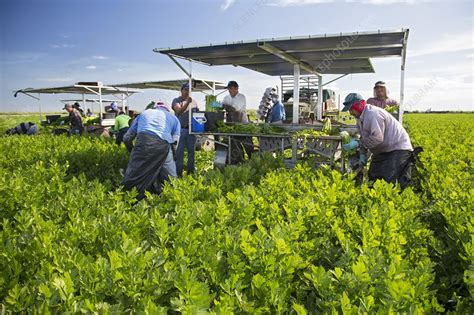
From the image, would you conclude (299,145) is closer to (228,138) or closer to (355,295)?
(228,138)

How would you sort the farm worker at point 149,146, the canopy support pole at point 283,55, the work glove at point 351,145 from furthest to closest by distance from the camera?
the canopy support pole at point 283,55
the work glove at point 351,145
the farm worker at point 149,146

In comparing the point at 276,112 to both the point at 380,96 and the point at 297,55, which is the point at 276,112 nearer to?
the point at 297,55

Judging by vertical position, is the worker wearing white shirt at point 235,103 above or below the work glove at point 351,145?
above

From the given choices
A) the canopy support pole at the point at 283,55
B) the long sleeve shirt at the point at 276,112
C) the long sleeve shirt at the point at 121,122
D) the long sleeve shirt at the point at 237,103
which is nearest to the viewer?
the canopy support pole at the point at 283,55

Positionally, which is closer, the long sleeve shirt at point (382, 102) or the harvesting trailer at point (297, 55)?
the harvesting trailer at point (297, 55)

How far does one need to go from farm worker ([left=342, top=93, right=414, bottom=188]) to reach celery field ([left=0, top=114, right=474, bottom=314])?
1.34 meters

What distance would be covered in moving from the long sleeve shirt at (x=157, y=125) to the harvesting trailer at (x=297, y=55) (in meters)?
1.67

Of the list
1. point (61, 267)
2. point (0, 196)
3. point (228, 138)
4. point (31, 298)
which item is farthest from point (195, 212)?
point (228, 138)

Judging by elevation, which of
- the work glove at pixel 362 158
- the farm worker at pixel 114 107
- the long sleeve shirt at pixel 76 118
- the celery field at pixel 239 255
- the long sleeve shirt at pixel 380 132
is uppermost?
the farm worker at pixel 114 107

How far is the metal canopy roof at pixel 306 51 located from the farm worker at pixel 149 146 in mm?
2464

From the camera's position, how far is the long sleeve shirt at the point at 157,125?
231 inches

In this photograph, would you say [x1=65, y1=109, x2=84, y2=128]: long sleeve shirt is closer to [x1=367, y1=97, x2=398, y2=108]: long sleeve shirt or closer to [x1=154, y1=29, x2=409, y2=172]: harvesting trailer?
[x1=154, y1=29, x2=409, y2=172]: harvesting trailer

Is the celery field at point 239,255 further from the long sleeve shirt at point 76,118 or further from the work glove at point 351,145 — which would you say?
the long sleeve shirt at point 76,118

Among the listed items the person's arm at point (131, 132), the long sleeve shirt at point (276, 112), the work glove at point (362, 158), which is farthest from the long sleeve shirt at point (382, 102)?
the person's arm at point (131, 132)
